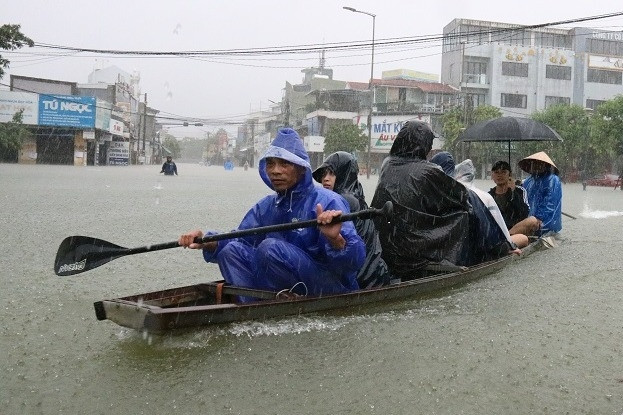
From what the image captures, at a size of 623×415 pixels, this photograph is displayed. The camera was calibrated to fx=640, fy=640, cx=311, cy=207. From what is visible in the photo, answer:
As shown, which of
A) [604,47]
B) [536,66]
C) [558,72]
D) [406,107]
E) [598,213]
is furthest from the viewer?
[604,47]

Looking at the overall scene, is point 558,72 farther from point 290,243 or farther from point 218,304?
point 218,304

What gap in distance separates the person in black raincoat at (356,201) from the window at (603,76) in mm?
53040

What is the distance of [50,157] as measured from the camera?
47.4 metres

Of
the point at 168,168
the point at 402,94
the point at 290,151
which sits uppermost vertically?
the point at 402,94

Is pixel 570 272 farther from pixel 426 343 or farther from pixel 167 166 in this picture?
pixel 167 166

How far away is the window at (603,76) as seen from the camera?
173 ft

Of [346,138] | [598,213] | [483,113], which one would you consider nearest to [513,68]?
[483,113]

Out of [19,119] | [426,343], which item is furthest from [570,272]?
[19,119]

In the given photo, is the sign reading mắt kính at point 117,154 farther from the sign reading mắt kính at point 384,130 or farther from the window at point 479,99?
the window at point 479,99

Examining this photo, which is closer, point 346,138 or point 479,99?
point 346,138

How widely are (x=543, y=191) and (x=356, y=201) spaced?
15.6ft

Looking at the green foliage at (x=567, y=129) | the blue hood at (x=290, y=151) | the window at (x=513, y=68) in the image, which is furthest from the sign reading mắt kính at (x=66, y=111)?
the blue hood at (x=290, y=151)

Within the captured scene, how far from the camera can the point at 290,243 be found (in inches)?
173

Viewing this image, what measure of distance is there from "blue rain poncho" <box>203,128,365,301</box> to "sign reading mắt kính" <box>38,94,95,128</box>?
4304cm
